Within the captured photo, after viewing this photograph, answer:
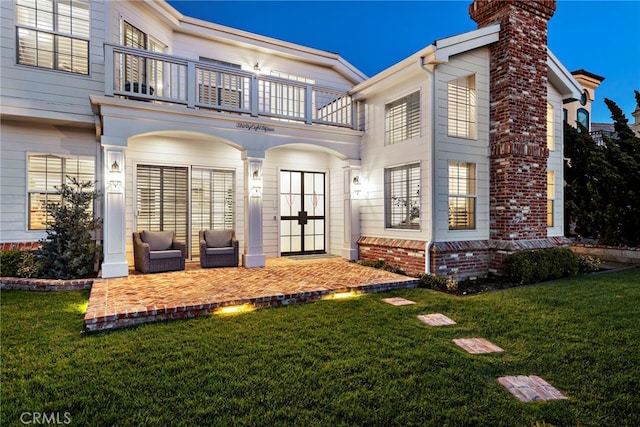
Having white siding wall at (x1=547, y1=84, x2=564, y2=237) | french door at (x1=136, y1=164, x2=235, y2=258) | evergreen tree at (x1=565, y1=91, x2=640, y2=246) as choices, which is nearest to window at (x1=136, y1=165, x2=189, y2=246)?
french door at (x1=136, y1=164, x2=235, y2=258)

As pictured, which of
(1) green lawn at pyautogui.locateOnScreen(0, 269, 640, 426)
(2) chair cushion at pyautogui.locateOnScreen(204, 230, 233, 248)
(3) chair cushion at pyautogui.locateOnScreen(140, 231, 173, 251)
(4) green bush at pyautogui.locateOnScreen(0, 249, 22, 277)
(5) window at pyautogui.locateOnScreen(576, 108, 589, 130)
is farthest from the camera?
(5) window at pyautogui.locateOnScreen(576, 108, 589, 130)

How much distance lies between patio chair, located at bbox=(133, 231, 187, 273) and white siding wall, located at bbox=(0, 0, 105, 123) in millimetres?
2832

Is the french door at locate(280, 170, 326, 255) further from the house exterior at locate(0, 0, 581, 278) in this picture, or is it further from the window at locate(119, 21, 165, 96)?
the window at locate(119, 21, 165, 96)

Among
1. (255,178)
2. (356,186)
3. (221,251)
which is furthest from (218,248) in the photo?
(356,186)

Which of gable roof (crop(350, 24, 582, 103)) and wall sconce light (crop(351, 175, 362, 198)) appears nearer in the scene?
gable roof (crop(350, 24, 582, 103))

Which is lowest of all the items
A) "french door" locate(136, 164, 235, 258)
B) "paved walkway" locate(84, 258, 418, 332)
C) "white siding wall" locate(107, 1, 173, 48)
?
"paved walkway" locate(84, 258, 418, 332)

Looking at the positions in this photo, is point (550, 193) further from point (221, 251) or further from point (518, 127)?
point (221, 251)

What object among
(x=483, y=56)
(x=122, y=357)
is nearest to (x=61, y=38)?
(x=122, y=357)

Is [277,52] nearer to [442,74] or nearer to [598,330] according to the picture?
[442,74]

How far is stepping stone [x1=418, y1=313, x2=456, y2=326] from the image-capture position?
452cm

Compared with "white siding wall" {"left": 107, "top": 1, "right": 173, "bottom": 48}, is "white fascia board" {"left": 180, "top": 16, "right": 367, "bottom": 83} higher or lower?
higher

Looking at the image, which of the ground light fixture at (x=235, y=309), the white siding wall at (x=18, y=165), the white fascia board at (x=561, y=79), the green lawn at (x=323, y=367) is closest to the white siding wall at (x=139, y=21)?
the white siding wall at (x=18, y=165)

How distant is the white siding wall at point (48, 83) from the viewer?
702 centimetres

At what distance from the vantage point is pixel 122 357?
3.39m
